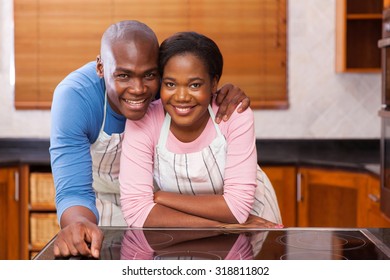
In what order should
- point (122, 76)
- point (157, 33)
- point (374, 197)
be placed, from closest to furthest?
point (122, 76) → point (374, 197) → point (157, 33)

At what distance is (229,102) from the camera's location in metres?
1.56

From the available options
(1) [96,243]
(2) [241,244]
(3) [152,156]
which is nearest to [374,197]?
(3) [152,156]

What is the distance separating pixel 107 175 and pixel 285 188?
4.63 feet

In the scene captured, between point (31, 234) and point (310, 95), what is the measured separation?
1.64 m

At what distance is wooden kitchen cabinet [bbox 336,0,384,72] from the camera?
126 inches

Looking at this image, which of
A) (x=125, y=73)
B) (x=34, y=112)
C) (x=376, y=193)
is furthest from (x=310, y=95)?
(x=125, y=73)

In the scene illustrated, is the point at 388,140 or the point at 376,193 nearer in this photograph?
the point at 388,140

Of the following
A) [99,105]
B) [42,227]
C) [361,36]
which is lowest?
[42,227]

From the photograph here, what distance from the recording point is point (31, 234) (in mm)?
2936

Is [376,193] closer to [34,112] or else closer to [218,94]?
[218,94]

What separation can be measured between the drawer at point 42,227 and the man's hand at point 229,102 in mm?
1600

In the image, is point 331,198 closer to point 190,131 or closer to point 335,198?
point 335,198

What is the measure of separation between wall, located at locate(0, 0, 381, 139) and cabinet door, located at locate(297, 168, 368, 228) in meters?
0.52

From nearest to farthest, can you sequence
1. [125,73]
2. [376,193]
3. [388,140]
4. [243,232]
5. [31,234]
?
1. [243,232]
2. [125,73]
3. [388,140]
4. [376,193]
5. [31,234]
